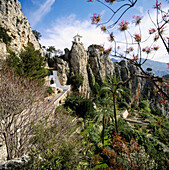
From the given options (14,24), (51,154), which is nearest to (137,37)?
(51,154)

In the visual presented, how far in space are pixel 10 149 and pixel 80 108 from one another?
11653 mm

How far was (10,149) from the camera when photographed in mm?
5547

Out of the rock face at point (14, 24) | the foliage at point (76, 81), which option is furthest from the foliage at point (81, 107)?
the rock face at point (14, 24)

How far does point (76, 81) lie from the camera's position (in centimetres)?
2878

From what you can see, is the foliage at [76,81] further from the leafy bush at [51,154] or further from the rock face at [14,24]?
the leafy bush at [51,154]

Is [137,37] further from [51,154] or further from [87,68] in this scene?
[87,68]

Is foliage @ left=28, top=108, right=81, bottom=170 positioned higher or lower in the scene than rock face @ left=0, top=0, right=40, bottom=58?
lower

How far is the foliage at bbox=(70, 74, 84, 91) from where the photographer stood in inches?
1129

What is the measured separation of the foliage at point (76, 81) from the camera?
94.1 feet

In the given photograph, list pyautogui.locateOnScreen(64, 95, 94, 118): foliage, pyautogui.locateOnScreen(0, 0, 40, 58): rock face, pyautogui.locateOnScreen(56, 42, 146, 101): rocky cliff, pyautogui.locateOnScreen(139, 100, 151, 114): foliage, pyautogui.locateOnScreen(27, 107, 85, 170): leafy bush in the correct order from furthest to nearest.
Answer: pyautogui.locateOnScreen(139, 100, 151, 114): foliage → pyautogui.locateOnScreen(56, 42, 146, 101): rocky cliff → pyautogui.locateOnScreen(0, 0, 40, 58): rock face → pyautogui.locateOnScreen(64, 95, 94, 118): foliage → pyautogui.locateOnScreen(27, 107, 85, 170): leafy bush

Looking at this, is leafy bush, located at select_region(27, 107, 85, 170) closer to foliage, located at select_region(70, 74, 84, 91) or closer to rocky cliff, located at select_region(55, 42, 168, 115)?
foliage, located at select_region(70, 74, 84, 91)

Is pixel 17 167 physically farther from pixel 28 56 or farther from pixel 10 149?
pixel 28 56

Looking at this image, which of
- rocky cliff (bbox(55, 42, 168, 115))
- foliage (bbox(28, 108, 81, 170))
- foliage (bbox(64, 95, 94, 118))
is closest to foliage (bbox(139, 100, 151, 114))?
rocky cliff (bbox(55, 42, 168, 115))

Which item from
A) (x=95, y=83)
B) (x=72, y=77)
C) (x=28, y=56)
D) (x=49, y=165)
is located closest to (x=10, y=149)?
(x=49, y=165)
